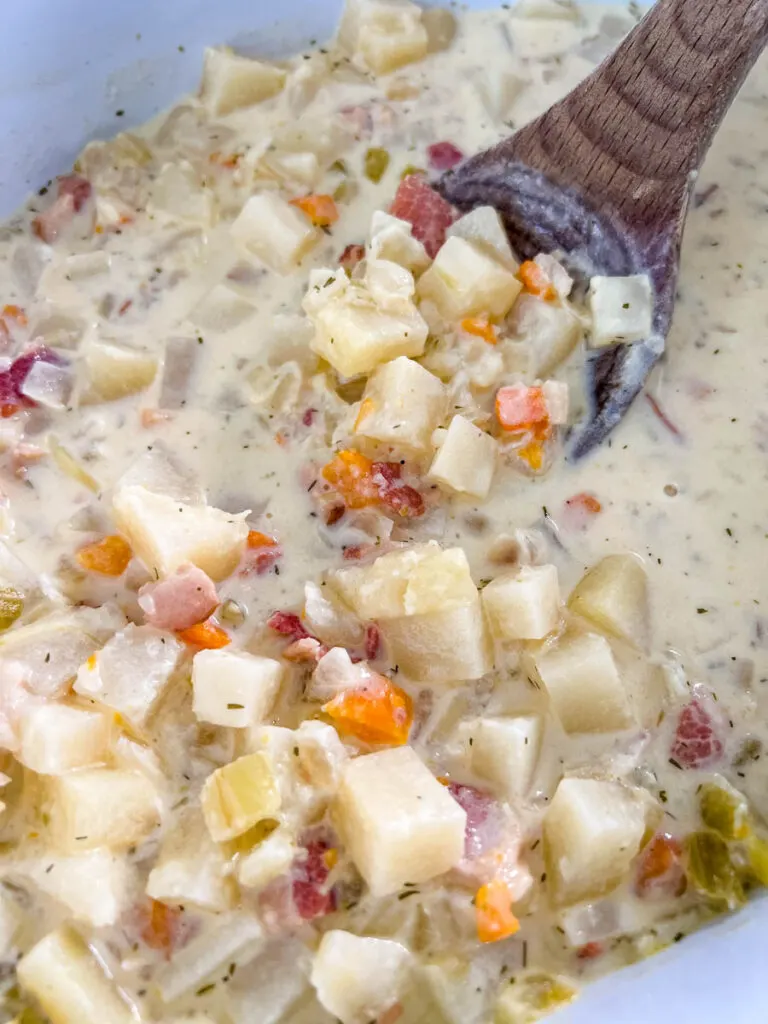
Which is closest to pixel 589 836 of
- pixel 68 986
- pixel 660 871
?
pixel 660 871

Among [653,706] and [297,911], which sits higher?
[653,706]

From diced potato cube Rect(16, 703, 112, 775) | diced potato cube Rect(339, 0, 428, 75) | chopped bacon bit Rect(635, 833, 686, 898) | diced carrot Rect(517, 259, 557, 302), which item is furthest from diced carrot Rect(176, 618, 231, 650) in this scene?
diced potato cube Rect(339, 0, 428, 75)

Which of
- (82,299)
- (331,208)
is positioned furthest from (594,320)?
(82,299)

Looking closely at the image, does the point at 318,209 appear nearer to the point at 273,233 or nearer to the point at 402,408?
the point at 273,233

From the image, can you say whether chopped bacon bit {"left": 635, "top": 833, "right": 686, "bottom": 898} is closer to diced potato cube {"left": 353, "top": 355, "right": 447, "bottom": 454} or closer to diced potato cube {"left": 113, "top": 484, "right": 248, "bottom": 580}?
diced potato cube {"left": 353, "top": 355, "right": 447, "bottom": 454}

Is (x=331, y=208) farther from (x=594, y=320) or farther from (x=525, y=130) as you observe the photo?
(x=594, y=320)

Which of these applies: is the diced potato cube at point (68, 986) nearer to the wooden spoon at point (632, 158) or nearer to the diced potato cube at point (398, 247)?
the wooden spoon at point (632, 158)
